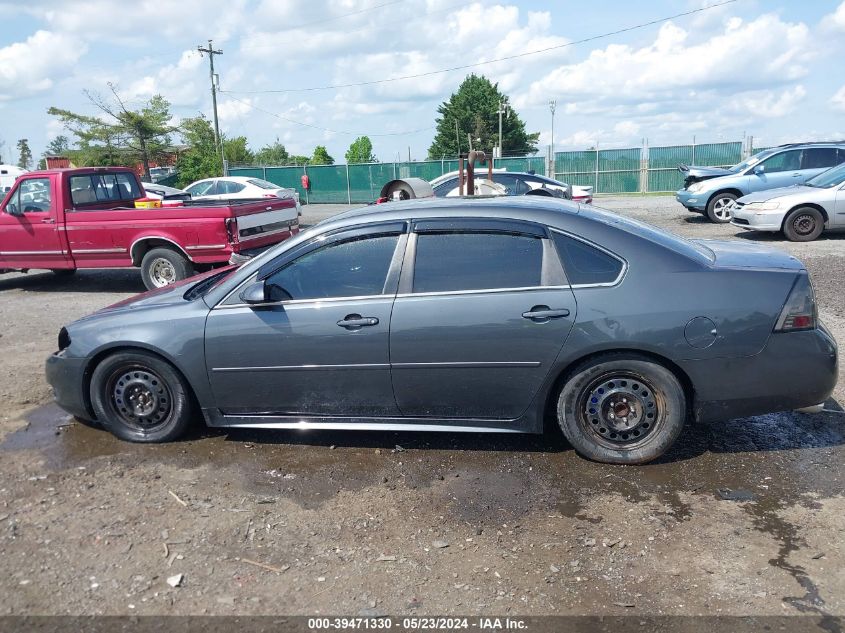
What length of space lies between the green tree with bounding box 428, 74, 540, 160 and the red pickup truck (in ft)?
221

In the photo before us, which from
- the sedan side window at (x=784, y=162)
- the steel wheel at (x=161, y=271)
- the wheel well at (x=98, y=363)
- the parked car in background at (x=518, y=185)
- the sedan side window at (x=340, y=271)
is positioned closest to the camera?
the sedan side window at (x=340, y=271)

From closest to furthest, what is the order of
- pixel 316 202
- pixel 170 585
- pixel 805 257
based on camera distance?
pixel 170 585, pixel 805 257, pixel 316 202

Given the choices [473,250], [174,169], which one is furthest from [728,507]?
[174,169]

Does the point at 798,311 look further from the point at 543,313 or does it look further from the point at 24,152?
the point at 24,152

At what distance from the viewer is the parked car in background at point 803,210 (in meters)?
12.4

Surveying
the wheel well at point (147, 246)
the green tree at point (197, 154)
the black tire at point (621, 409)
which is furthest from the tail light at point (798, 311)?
the green tree at point (197, 154)

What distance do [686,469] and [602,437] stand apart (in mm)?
517

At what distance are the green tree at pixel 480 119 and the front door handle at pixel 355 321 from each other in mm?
73018

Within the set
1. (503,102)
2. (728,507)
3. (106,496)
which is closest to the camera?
(728,507)

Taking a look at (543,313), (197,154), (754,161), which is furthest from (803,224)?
(197,154)

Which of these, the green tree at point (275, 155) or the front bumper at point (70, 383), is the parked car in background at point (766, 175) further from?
the green tree at point (275, 155)

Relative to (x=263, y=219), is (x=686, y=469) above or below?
below

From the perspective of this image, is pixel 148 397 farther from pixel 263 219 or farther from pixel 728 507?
pixel 263 219

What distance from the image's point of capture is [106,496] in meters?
3.91
